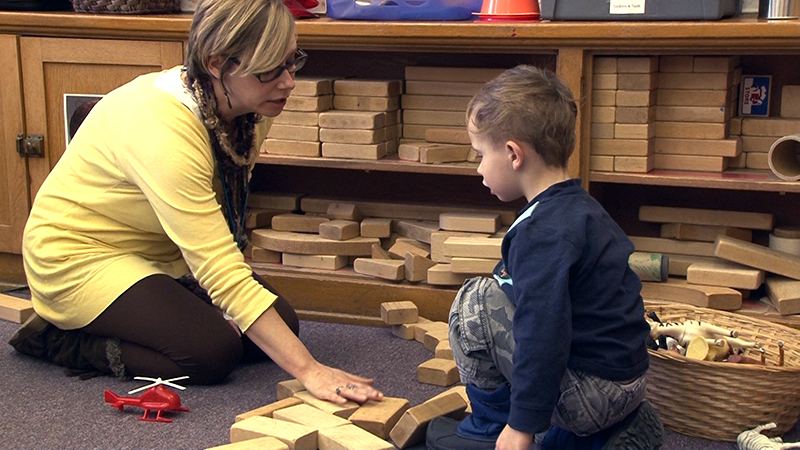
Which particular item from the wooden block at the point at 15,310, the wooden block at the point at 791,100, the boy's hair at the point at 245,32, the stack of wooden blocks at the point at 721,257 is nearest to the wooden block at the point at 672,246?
the stack of wooden blocks at the point at 721,257

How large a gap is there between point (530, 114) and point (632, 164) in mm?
958

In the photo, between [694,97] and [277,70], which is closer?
[277,70]

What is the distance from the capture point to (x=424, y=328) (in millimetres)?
2812

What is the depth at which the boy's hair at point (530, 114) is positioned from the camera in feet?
6.08

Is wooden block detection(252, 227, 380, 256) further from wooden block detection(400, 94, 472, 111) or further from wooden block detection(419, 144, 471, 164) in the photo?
wooden block detection(400, 94, 472, 111)

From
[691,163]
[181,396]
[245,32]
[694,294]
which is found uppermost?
[245,32]

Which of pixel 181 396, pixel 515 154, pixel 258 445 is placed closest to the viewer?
pixel 515 154

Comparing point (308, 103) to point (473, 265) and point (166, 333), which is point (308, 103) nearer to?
point (473, 265)

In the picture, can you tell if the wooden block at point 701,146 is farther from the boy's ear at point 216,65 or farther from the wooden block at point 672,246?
the boy's ear at point 216,65

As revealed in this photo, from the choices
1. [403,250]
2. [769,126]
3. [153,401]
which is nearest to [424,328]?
[403,250]

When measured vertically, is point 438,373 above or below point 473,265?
below

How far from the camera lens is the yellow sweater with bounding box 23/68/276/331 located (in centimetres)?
223

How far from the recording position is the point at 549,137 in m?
1.86

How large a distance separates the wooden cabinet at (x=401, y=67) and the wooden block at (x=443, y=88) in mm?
108
